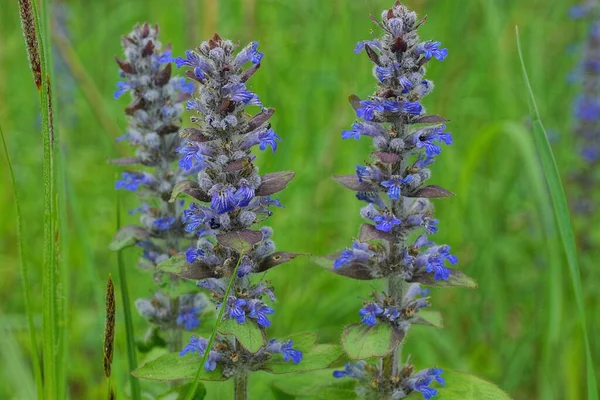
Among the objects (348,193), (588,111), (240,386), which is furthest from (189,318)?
(588,111)

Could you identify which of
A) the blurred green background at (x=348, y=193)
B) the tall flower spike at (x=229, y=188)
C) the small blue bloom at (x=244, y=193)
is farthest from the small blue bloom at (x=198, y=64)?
the blurred green background at (x=348, y=193)

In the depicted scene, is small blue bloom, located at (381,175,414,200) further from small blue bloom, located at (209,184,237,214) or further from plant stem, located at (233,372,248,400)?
plant stem, located at (233,372,248,400)

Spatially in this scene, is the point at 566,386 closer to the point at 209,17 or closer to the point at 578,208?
the point at 578,208

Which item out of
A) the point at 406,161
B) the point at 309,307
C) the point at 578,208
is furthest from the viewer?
the point at 578,208

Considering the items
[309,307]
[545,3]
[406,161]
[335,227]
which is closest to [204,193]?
[406,161]

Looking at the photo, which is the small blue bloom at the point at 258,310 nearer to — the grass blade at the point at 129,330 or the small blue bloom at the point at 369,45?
the grass blade at the point at 129,330

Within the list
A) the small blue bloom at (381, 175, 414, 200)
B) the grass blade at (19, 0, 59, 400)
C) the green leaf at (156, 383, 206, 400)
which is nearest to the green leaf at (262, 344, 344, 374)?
the green leaf at (156, 383, 206, 400)
